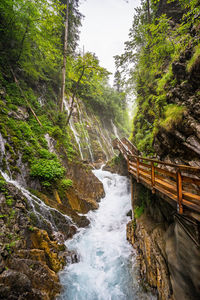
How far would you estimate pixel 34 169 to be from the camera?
20.5 feet

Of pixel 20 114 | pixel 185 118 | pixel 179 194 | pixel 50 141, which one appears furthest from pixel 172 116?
pixel 20 114

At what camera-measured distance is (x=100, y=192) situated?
10.5 m

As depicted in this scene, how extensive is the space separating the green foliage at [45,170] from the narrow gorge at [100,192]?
0.05m

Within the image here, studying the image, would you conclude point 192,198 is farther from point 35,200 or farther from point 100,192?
point 100,192

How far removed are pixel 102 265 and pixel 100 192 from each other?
17.8 feet

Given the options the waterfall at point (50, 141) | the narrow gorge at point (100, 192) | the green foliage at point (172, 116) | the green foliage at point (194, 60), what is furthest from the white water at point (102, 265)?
the green foliage at point (194, 60)

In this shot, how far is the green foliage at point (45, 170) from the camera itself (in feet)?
20.4

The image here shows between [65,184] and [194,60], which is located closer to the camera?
[194,60]

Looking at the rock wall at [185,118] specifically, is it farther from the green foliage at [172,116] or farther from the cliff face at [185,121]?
the green foliage at [172,116]

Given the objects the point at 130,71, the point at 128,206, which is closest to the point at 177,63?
the point at 130,71

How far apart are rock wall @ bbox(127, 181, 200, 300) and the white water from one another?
0.58 metres

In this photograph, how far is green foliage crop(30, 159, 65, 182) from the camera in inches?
245

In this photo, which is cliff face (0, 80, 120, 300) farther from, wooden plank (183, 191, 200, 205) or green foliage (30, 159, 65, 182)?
wooden plank (183, 191, 200, 205)

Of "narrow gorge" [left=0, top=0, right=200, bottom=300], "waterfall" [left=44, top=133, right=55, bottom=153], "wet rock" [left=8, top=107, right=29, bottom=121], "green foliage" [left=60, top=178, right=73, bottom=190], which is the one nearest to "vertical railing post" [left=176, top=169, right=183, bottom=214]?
"narrow gorge" [left=0, top=0, right=200, bottom=300]
